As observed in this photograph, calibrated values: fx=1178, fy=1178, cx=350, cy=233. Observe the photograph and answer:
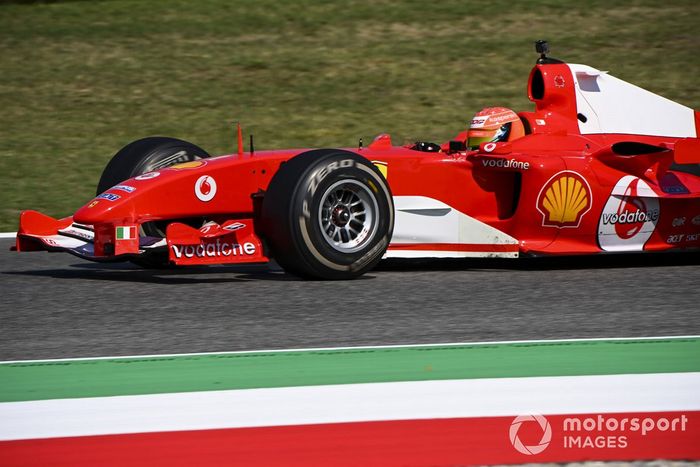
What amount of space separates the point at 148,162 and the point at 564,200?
2.51 meters

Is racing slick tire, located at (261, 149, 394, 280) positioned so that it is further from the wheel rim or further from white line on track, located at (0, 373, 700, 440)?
white line on track, located at (0, 373, 700, 440)

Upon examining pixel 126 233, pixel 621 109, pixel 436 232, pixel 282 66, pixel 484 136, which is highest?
pixel 282 66

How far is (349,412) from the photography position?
365 cm

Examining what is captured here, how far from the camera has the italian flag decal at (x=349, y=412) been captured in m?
3.47

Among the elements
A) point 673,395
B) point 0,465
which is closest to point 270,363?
point 0,465

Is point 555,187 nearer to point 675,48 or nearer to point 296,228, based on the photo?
point 296,228

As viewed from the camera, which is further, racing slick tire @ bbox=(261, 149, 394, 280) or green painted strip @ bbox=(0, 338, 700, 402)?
racing slick tire @ bbox=(261, 149, 394, 280)

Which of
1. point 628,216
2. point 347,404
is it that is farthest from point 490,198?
point 347,404

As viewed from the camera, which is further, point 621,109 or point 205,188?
point 621,109

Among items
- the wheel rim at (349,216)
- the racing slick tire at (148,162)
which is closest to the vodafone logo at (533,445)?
the wheel rim at (349,216)

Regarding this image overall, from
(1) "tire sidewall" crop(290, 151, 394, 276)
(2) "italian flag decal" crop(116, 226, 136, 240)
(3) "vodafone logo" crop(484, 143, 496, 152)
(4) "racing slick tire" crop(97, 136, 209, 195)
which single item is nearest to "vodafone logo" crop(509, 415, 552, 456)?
(1) "tire sidewall" crop(290, 151, 394, 276)

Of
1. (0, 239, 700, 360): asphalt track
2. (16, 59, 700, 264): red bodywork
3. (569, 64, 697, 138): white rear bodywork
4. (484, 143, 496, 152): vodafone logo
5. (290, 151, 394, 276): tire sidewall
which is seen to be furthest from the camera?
(569, 64, 697, 138): white rear bodywork

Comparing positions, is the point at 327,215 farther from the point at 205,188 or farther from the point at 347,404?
the point at 347,404

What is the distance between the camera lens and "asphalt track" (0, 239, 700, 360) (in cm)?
503
